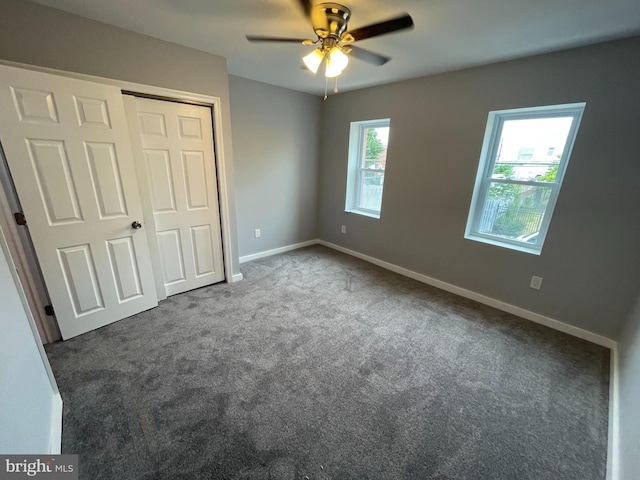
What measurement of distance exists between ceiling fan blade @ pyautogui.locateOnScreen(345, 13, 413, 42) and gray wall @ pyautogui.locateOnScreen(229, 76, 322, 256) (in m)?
2.14

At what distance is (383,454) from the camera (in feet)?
4.38

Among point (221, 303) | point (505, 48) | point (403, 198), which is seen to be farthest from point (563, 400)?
point (221, 303)

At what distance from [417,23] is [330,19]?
0.69 m

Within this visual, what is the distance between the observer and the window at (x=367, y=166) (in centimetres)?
365

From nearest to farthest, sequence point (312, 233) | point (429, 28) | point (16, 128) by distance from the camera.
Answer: point (16, 128), point (429, 28), point (312, 233)

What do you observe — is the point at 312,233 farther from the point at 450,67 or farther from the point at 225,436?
the point at 225,436

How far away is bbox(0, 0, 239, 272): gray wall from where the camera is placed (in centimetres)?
169

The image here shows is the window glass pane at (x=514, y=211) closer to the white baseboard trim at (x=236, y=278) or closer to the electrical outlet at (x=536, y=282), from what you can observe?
the electrical outlet at (x=536, y=282)

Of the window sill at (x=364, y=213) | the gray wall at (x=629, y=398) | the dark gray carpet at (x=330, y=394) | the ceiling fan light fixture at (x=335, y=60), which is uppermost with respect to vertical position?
the ceiling fan light fixture at (x=335, y=60)

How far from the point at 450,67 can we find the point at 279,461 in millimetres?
3457

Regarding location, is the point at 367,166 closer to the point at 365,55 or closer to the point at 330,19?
the point at 365,55

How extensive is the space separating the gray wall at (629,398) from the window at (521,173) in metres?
0.86

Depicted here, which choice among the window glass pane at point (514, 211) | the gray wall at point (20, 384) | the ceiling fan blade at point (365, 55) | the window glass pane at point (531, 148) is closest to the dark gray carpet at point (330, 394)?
the gray wall at point (20, 384)

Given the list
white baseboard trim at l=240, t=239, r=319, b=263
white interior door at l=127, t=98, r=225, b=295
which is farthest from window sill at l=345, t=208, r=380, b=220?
white interior door at l=127, t=98, r=225, b=295
